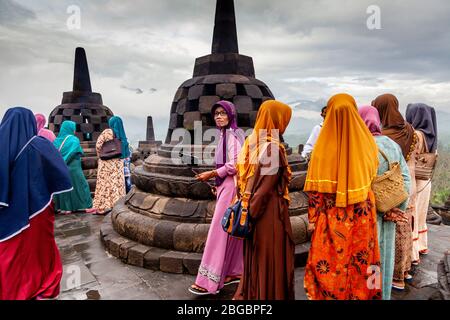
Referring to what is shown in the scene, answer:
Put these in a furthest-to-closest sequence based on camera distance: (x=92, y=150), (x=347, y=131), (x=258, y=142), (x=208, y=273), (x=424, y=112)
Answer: (x=92, y=150) < (x=424, y=112) < (x=208, y=273) < (x=258, y=142) < (x=347, y=131)

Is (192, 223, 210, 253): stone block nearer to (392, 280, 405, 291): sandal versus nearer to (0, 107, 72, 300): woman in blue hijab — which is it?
(0, 107, 72, 300): woman in blue hijab

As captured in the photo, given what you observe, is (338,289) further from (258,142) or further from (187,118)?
(187,118)

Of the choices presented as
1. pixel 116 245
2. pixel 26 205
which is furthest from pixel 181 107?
pixel 26 205

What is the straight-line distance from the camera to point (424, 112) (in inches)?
142

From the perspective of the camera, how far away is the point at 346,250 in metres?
2.24

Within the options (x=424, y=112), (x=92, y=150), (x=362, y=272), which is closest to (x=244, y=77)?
(x=424, y=112)

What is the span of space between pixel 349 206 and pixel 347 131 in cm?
61

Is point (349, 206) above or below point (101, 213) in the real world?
above

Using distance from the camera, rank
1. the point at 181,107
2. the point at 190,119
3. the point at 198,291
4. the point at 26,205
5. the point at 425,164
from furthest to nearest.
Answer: the point at 181,107
the point at 190,119
the point at 425,164
the point at 198,291
the point at 26,205

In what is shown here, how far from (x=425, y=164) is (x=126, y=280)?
4.05 m

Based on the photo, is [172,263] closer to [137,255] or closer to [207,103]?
[137,255]

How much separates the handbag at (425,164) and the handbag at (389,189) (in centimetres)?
149

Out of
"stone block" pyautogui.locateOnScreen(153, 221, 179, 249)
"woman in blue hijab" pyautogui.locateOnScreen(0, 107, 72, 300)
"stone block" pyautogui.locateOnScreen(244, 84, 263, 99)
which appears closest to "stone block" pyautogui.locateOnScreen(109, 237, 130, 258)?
"stone block" pyautogui.locateOnScreen(153, 221, 179, 249)

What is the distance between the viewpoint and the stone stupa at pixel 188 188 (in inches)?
143
